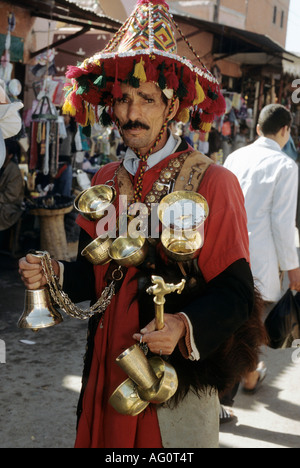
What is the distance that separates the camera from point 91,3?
1258cm

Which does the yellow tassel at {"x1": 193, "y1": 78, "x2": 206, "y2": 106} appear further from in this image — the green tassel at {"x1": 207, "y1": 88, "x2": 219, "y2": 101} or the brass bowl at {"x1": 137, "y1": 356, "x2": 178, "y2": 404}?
the brass bowl at {"x1": 137, "y1": 356, "x2": 178, "y2": 404}

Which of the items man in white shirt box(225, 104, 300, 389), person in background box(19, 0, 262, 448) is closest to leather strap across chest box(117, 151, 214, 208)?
person in background box(19, 0, 262, 448)

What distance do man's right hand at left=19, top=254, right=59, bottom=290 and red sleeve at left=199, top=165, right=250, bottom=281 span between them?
608 millimetres

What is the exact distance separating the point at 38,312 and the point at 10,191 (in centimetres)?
515

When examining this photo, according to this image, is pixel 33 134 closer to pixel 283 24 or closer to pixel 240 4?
pixel 240 4

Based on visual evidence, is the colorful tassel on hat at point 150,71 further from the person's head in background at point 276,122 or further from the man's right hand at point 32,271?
the person's head in background at point 276,122

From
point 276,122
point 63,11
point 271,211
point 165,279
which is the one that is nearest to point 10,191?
point 63,11

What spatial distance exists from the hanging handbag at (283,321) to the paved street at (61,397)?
64cm

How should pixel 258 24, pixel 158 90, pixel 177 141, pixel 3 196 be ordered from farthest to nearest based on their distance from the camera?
pixel 258 24
pixel 3 196
pixel 177 141
pixel 158 90

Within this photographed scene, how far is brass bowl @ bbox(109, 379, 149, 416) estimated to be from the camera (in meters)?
1.75

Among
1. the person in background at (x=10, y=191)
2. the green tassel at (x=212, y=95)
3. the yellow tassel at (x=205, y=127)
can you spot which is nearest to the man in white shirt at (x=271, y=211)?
the yellow tassel at (x=205, y=127)

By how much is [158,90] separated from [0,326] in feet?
12.3

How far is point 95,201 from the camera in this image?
212 centimetres
